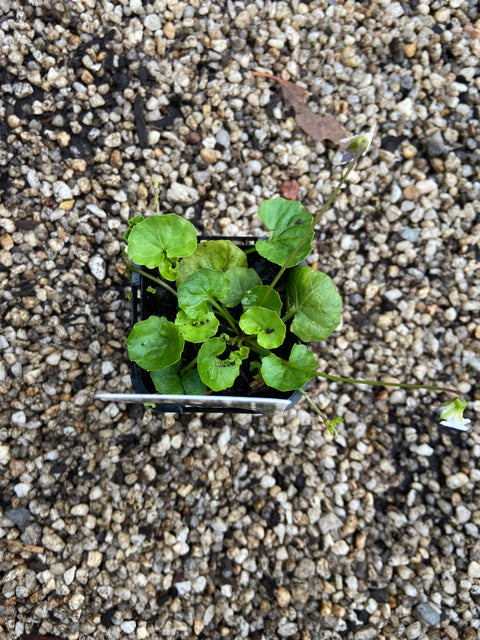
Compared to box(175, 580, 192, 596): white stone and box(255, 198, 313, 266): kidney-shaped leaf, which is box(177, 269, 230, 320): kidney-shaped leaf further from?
box(175, 580, 192, 596): white stone

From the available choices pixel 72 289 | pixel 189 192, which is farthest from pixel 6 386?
pixel 189 192

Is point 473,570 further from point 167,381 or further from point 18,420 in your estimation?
point 18,420

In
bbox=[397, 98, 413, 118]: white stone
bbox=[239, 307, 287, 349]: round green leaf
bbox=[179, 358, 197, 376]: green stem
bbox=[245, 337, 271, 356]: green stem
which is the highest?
bbox=[397, 98, 413, 118]: white stone

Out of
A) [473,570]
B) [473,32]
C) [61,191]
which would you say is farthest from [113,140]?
[473,570]

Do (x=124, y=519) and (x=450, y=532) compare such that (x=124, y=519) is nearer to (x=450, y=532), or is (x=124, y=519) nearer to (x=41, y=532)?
(x=41, y=532)

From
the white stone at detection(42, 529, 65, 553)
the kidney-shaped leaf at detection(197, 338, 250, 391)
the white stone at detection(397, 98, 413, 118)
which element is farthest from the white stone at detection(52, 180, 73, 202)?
the white stone at detection(397, 98, 413, 118)

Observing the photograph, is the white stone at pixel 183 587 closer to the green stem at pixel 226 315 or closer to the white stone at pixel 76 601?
the white stone at pixel 76 601
